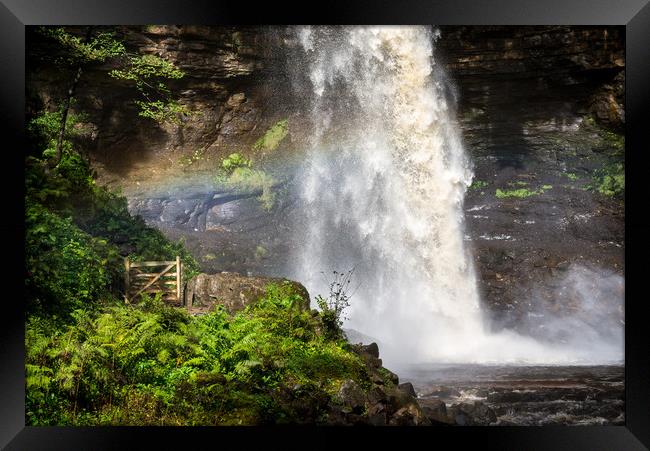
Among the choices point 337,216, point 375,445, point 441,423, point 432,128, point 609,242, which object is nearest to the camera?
point 375,445

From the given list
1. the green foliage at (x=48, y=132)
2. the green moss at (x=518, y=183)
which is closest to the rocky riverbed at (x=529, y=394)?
the green moss at (x=518, y=183)

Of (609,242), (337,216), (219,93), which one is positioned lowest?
(609,242)

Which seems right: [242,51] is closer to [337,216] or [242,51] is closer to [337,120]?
[337,120]

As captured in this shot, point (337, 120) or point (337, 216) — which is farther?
point (337, 216)

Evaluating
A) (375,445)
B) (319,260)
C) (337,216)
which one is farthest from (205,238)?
(375,445)

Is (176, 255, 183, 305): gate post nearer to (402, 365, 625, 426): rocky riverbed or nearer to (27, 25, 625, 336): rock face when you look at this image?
(27, 25, 625, 336): rock face

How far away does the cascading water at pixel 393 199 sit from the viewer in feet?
23.5

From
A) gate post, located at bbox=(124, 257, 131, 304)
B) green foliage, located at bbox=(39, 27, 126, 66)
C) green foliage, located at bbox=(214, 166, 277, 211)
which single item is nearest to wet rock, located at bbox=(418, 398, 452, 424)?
green foliage, located at bbox=(214, 166, 277, 211)

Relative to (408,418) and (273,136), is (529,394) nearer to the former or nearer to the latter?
(408,418)

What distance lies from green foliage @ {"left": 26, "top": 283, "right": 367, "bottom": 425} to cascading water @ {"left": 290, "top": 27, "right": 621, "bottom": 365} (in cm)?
156

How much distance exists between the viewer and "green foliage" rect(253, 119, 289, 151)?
7.17 metres

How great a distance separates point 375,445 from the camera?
5203 mm

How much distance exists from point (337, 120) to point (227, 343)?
351 centimetres
